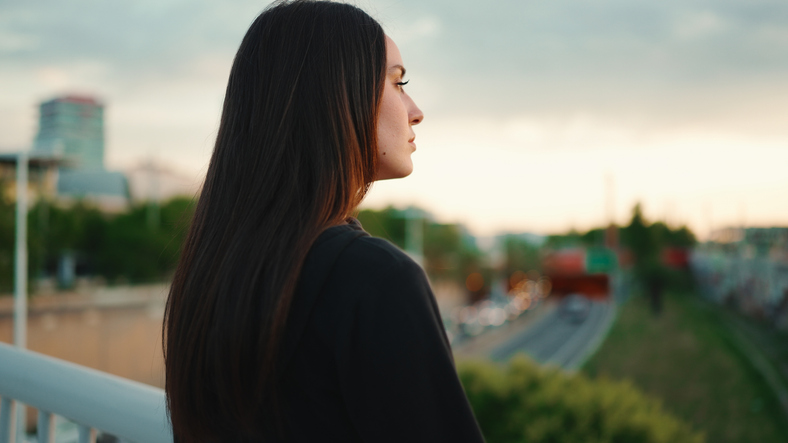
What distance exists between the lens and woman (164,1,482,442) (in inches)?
28.8

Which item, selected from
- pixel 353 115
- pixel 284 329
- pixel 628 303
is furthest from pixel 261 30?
pixel 628 303

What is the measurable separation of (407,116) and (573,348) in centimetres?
3360

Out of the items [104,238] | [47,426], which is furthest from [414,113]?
[104,238]

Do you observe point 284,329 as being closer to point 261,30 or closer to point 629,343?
point 261,30

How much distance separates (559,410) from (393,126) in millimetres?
6826

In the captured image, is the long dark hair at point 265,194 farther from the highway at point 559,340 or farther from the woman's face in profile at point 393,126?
the highway at point 559,340

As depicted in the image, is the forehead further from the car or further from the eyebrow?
the car

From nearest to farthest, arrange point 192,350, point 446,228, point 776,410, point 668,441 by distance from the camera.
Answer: point 192,350, point 668,441, point 776,410, point 446,228

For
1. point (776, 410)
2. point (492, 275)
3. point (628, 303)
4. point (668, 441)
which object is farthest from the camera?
point (492, 275)

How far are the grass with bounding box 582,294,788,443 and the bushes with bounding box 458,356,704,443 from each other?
192 centimetres

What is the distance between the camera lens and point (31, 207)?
100 ft

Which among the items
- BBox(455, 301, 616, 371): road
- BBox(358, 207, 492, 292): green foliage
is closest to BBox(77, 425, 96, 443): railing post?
BBox(455, 301, 616, 371): road

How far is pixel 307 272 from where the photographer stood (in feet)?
2.54

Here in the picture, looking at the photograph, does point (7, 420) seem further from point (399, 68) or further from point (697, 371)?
point (697, 371)
